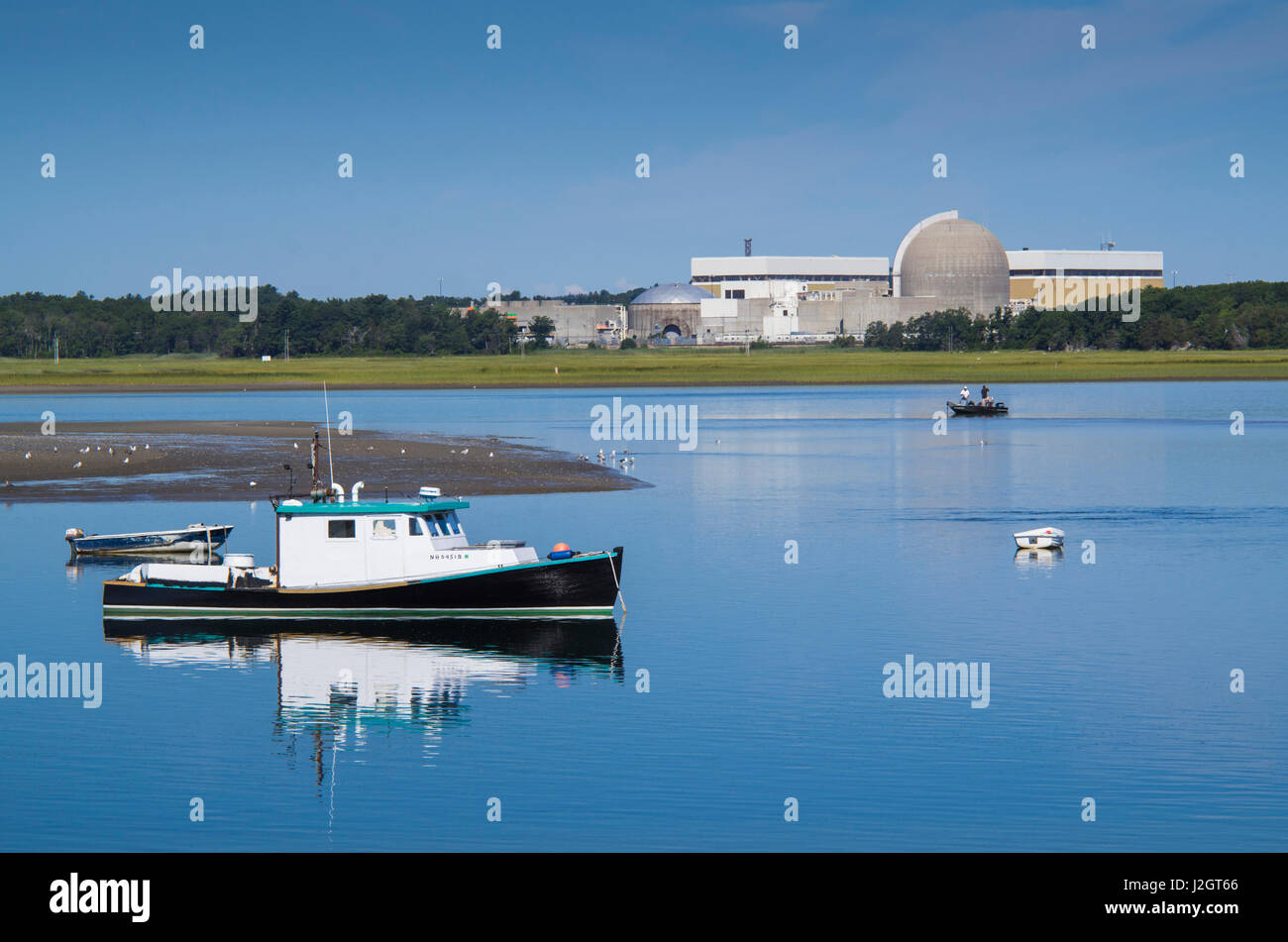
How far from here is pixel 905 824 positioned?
20484 millimetres

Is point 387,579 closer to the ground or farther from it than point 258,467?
closer to the ground

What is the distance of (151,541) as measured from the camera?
153 feet

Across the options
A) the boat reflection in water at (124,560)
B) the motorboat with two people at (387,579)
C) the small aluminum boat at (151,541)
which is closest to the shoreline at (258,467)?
the small aluminum boat at (151,541)

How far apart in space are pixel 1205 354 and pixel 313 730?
19188 centimetres

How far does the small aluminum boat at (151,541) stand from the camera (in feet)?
149

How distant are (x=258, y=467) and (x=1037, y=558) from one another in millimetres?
41005

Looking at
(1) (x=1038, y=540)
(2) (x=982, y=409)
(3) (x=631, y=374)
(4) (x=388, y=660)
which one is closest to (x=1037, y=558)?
(1) (x=1038, y=540)

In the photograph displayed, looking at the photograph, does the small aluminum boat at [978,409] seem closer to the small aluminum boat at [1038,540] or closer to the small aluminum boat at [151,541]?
the small aluminum boat at [1038,540]

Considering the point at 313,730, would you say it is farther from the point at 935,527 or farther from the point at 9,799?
the point at 935,527

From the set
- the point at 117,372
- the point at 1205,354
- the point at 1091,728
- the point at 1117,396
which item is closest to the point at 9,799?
the point at 1091,728

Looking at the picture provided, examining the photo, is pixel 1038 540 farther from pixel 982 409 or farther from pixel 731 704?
pixel 982 409

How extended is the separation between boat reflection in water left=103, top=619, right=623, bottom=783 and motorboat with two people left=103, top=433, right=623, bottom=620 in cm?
48

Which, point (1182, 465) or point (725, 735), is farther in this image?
point (1182, 465)

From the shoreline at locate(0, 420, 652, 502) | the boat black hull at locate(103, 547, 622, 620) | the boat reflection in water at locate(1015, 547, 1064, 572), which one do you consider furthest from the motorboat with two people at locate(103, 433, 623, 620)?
the shoreline at locate(0, 420, 652, 502)
